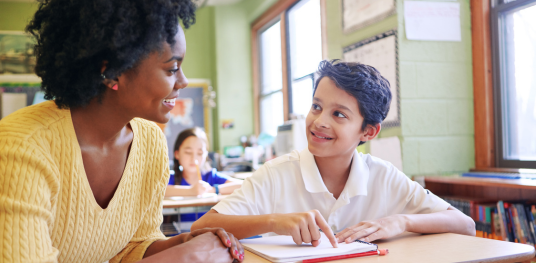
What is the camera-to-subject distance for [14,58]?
18.7 ft

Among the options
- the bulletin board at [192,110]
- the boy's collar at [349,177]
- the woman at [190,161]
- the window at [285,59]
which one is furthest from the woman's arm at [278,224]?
the bulletin board at [192,110]

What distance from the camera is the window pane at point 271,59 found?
523cm

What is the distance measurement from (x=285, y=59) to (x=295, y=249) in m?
4.02

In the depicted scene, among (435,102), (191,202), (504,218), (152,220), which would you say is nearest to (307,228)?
(152,220)

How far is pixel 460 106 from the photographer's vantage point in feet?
8.96

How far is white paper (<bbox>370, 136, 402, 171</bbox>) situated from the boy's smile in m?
1.36

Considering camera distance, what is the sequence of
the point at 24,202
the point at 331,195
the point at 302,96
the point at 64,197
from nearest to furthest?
the point at 24,202 < the point at 64,197 < the point at 331,195 < the point at 302,96

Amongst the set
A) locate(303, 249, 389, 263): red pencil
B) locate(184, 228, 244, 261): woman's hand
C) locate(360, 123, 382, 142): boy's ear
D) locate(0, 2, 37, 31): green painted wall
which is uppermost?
locate(0, 2, 37, 31): green painted wall

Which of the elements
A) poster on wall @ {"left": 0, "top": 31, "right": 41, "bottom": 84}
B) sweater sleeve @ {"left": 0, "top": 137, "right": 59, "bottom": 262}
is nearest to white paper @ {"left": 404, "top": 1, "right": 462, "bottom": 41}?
sweater sleeve @ {"left": 0, "top": 137, "right": 59, "bottom": 262}

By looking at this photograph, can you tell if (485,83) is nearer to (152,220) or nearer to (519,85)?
(519,85)

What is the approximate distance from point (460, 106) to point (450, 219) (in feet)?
5.41

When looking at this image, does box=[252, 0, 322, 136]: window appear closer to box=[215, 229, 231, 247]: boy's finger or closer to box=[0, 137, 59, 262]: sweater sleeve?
box=[215, 229, 231, 247]: boy's finger

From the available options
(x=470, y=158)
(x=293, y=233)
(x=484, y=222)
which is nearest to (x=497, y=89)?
(x=470, y=158)

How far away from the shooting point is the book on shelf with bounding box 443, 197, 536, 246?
207cm
